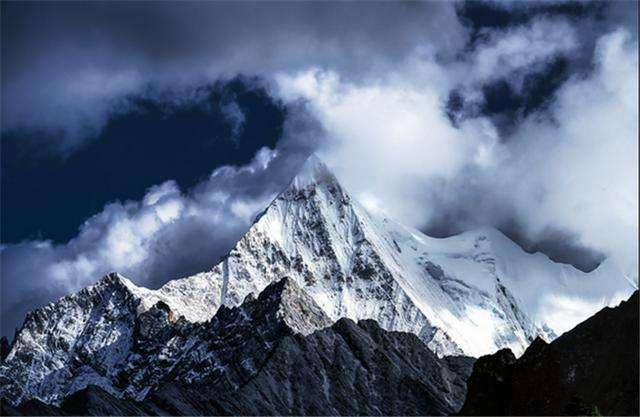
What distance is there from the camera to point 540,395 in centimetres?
11494

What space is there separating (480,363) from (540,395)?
680 cm

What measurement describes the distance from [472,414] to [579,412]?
36.5ft

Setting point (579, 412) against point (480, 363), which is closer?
point (579, 412)

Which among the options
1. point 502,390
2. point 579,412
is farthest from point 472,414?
point 579,412

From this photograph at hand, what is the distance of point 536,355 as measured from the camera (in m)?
117

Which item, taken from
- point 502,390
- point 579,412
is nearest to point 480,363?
point 502,390

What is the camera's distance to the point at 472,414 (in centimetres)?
11488

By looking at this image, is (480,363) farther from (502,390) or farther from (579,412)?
(579,412)

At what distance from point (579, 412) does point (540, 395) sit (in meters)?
6.45

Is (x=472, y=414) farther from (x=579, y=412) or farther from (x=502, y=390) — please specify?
(x=579, y=412)

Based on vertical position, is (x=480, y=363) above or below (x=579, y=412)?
above

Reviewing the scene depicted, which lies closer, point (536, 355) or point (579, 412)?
Answer: point (579, 412)

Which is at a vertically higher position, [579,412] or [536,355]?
[536,355]

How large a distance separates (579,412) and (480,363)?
40.0 ft
